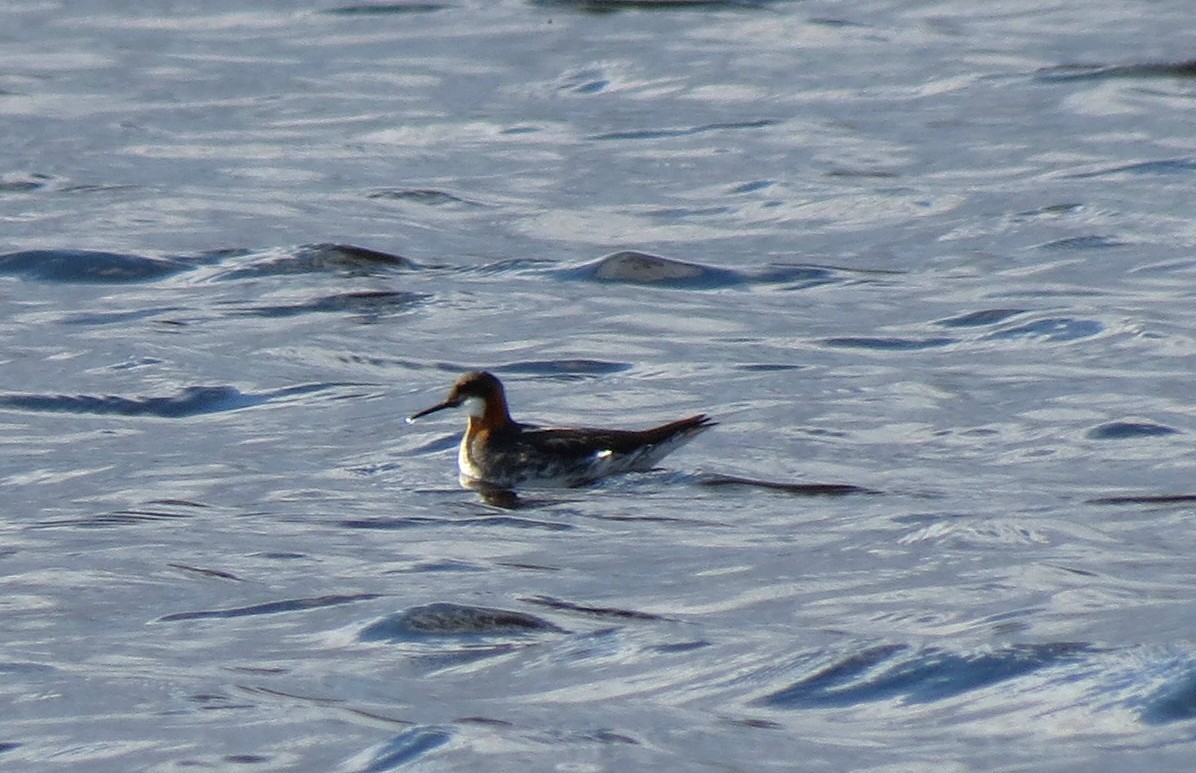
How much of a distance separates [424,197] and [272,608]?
32.1 feet

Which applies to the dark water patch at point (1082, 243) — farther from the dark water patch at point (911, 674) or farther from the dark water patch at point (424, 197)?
the dark water patch at point (911, 674)

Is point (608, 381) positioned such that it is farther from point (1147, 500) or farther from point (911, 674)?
point (911, 674)

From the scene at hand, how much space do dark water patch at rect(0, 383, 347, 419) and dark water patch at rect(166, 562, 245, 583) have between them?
10.00 ft

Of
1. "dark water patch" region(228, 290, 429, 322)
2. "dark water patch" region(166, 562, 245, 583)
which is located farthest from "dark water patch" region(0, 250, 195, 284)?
"dark water patch" region(166, 562, 245, 583)

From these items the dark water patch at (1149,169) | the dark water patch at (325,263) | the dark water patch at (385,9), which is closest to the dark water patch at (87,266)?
the dark water patch at (325,263)

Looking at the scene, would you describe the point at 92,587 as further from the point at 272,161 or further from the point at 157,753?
the point at 272,161

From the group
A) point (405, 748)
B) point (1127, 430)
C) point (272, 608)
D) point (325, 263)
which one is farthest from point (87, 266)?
point (405, 748)

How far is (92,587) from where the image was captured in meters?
9.12

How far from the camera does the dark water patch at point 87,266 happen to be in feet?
51.7

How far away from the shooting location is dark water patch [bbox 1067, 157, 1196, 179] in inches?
709

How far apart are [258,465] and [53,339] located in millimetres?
3330

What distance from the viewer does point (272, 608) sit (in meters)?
8.81

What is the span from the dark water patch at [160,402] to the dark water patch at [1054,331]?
3.93 m

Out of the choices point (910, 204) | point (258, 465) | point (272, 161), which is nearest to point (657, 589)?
point (258, 465)
